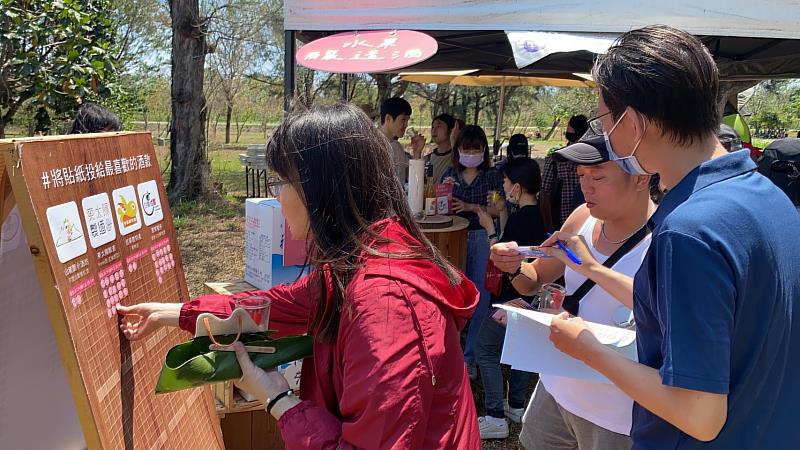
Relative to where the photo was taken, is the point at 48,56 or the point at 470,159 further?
the point at 48,56

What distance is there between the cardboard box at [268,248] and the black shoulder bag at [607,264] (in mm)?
1259

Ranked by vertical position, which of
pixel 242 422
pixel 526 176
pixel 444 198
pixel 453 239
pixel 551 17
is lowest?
pixel 242 422

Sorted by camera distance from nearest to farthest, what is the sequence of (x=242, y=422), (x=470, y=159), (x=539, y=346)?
1. (x=539, y=346)
2. (x=242, y=422)
3. (x=470, y=159)

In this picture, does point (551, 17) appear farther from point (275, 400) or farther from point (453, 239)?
point (275, 400)

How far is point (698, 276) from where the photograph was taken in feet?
3.00

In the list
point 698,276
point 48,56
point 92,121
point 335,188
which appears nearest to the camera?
point 698,276

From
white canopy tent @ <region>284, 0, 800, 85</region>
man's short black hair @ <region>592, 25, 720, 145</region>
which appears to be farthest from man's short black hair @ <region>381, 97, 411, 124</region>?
man's short black hair @ <region>592, 25, 720, 145</region>

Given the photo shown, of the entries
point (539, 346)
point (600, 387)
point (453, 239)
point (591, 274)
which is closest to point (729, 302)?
point (539, 346)

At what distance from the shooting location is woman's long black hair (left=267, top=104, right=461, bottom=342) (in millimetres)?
1139

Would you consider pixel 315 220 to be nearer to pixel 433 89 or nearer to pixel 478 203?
pixel 478 203

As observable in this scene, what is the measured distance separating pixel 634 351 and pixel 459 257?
2615mm

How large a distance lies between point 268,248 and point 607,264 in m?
1.54

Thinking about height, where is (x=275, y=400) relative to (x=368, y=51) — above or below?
below

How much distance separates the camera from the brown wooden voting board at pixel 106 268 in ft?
4.61
